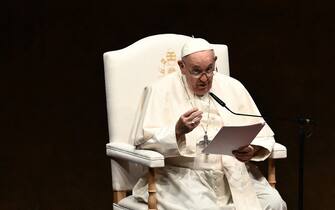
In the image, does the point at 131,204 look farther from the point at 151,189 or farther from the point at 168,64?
the point at 168,64

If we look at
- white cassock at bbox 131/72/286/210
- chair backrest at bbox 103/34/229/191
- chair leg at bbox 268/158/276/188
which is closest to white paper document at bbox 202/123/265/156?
white cassock at bbox 131/72/286/210

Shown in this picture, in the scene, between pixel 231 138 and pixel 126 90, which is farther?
pixel 126 90

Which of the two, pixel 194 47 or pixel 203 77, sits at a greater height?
pixel 194 47

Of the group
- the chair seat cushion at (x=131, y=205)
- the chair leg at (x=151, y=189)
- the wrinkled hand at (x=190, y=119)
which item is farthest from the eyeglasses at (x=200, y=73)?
the chair seat cushion at (x=131, y=205)

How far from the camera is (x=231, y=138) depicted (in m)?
4.09

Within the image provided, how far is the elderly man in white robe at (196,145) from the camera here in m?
4.27

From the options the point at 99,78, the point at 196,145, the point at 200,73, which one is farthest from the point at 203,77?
the point at 99,78

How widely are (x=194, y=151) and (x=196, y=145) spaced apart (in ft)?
0.20

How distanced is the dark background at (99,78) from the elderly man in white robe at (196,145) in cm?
116

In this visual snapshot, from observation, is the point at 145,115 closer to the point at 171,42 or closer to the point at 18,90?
the point at 171,42

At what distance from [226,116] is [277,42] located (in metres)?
1.42

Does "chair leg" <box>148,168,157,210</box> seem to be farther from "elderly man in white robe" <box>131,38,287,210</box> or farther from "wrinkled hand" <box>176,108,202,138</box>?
"wrinkled hand" <box>176,108,202,138</box>

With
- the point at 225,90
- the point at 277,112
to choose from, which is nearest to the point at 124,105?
the point at 225,90

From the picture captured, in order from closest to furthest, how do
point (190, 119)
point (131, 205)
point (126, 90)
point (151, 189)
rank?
point (190, 119) < point (151, 189) < point (131, 205) < point (126, 90)
